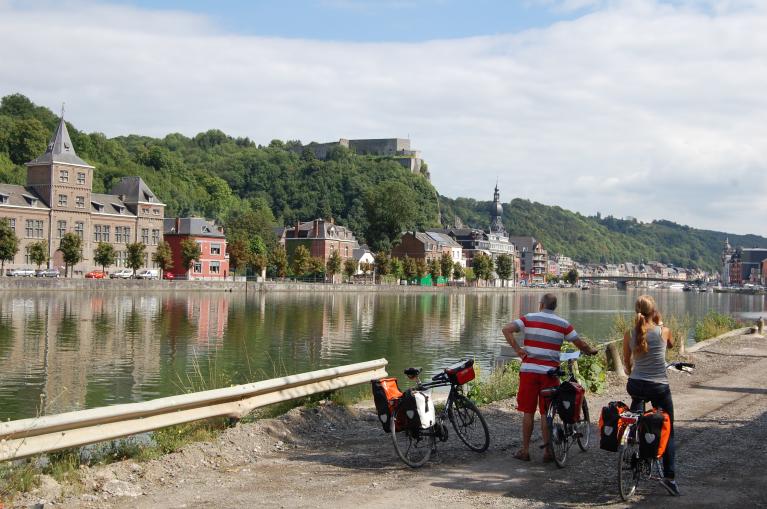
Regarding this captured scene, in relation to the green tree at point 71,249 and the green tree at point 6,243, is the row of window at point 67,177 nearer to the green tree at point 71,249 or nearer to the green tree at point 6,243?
the green tree at point 71,249

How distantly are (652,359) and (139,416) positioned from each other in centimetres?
563

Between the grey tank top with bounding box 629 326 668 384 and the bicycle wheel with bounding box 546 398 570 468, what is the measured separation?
1.17 metres

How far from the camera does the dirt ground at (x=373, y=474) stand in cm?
833

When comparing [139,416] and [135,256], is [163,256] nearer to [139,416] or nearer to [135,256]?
[135,256]

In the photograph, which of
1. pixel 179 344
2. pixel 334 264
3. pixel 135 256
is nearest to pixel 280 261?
pixel 334 264

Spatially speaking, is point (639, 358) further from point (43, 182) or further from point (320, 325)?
point (43, 182)

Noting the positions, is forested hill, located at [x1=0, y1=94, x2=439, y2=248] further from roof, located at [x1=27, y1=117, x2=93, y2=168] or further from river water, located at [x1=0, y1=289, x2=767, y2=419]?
river water, located at [x1=0, y1=289, x2=767, y2=419]

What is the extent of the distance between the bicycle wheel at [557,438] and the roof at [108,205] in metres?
90.9

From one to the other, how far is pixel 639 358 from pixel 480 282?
162 meters

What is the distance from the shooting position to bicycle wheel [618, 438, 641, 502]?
858 centimetres

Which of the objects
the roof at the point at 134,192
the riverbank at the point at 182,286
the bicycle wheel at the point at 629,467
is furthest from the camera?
the roof at the point at 134,192

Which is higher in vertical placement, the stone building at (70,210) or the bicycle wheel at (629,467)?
the stone building at (70,210)

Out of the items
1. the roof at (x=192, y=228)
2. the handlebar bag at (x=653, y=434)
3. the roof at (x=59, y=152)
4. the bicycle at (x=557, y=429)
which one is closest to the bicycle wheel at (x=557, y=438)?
the bicycle at (x=557, y=429)

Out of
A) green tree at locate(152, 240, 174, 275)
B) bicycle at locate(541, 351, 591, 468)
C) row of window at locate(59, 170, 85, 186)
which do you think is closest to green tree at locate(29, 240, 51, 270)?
row of window at locate(59, 170, 85, 186)
